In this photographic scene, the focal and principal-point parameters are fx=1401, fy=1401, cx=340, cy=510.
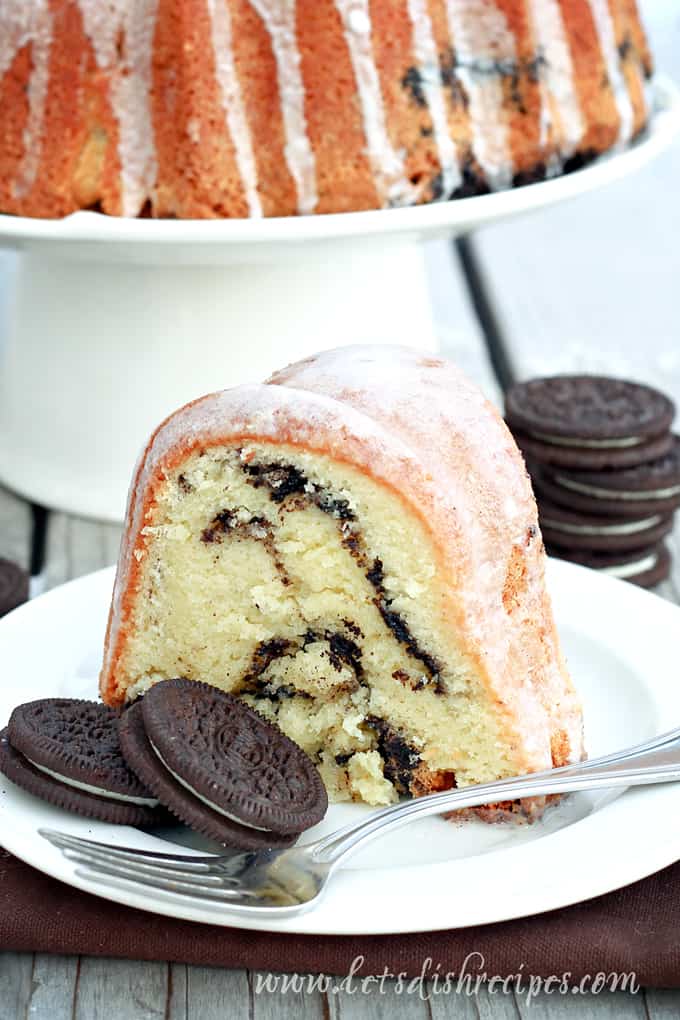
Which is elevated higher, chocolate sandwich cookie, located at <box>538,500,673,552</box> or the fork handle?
chocolate sandwich cookie, located at <box>538,500,673,552</box>

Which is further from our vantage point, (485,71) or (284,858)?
(485,71)

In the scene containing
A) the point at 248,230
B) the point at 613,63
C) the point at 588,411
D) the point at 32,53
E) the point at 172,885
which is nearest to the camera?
the point at 172,885

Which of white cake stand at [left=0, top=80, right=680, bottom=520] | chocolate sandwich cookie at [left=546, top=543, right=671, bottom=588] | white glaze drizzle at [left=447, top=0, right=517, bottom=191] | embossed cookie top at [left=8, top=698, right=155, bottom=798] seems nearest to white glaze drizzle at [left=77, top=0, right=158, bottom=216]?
white cake stand at [left=0, top=80, right=680, bottom=520]

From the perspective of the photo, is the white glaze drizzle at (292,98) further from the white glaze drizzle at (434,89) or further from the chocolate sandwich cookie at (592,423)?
the chocolate sandwich cookie at (592,423)

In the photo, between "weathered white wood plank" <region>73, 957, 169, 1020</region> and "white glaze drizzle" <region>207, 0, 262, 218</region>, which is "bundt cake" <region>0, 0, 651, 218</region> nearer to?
"white glaze drizzle" <region>207, 0, 262, 218</region>

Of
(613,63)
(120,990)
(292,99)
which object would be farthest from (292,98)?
(120,990)

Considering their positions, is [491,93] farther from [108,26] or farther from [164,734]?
[164,734]

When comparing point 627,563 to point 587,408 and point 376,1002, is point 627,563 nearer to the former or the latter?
point 587,408
